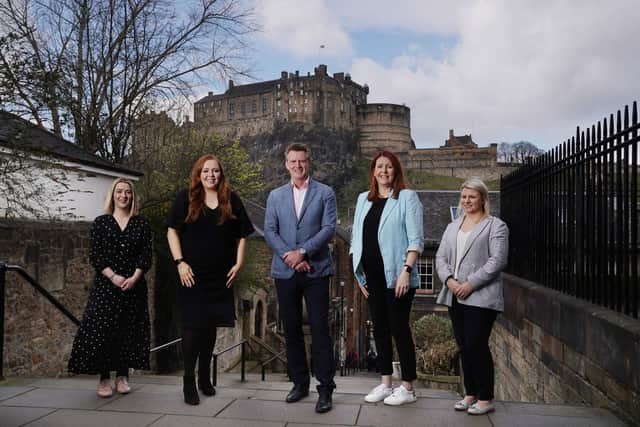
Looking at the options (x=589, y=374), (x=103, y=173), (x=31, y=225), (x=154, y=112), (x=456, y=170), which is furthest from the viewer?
(x=456, y=170)

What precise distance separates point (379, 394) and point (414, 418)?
47cm

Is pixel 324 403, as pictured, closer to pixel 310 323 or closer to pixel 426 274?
pixel 310 323

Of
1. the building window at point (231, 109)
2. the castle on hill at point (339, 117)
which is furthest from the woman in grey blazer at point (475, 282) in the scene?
the building window at point (231, 109)

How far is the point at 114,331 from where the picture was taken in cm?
442

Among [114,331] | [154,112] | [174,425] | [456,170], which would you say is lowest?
[174,425]

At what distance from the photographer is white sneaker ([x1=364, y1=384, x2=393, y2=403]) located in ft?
13.4

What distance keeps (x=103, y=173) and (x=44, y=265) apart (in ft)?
11.0

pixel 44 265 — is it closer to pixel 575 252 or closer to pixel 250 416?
pixel 250 416

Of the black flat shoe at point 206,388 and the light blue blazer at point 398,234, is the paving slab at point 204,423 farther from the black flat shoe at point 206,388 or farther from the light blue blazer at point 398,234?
the light blue blazer at point 398,234

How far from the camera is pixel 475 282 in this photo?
394cm

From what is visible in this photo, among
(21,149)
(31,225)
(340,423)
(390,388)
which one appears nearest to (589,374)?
(390,388)

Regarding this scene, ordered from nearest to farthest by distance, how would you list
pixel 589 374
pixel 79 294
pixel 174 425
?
1. pixel 174 425
2. pixel 589 374
3. pixel 79 294

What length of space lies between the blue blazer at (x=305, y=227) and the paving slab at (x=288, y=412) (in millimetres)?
918

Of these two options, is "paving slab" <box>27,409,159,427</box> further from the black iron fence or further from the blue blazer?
the black iron fence
